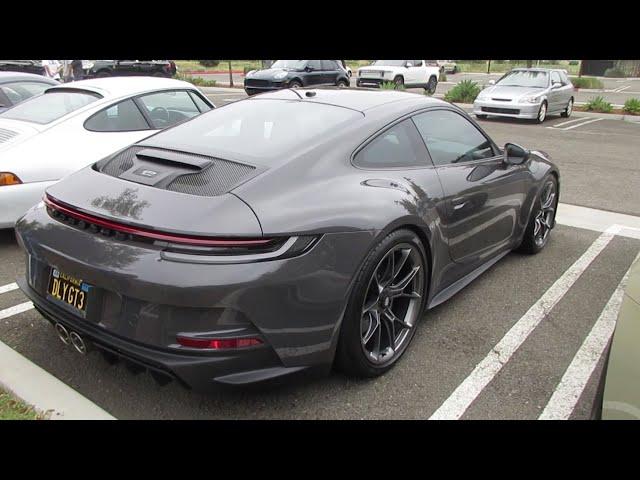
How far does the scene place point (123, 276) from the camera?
2092mm

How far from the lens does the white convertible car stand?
4.34 meters

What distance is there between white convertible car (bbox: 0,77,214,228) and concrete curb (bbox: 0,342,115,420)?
6.54 ft

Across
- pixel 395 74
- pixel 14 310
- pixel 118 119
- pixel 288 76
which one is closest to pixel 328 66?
pixel 288 76

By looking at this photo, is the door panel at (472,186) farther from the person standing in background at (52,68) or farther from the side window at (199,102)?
the person standing in background at (52,68)

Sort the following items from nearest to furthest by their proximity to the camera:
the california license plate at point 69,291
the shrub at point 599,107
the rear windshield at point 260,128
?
1. the california license plate at point 69,291
2. the rear windshield at point 260,128
3. the shrub at point 599,107

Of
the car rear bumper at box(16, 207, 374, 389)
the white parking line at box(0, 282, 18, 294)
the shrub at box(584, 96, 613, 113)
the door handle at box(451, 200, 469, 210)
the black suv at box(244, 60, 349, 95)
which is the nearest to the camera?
the car rear bumper at box(16, 207, 374, 389)

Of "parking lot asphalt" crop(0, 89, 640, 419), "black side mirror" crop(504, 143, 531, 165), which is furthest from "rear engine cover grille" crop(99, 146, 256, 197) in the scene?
"black side mirror" crop(504, 143, 531, 165)

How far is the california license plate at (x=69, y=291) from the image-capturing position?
228cm

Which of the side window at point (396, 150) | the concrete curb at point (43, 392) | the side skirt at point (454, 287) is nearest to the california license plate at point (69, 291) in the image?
the concrete curb at point (43, 392)

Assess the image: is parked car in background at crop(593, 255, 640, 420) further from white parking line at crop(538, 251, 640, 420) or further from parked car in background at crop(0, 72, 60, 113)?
parked car in background at crop(0, 72, 60, 113)

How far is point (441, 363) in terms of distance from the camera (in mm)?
2980
